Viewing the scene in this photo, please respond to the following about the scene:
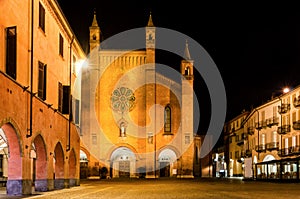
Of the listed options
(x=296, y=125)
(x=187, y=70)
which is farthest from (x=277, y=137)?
(x=187, y=70)

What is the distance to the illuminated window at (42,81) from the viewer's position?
2527cm

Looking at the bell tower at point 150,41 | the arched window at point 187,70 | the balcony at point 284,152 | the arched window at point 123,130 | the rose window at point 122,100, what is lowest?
the balcony at point 284,152

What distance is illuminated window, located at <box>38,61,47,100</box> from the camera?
25272mm

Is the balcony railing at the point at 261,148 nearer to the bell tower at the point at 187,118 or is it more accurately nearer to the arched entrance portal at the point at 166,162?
the bell tower at the point at 187,118

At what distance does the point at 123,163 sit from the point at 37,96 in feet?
133

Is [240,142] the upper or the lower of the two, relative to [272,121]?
lower

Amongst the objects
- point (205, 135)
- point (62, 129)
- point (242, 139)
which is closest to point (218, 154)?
point (205, 135)

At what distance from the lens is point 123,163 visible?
210 ft

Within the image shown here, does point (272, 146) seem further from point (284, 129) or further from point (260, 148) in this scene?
point (284, 129)

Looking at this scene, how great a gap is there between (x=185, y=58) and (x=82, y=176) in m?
20.1

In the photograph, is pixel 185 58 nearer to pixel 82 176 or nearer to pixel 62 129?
pixel 82 176

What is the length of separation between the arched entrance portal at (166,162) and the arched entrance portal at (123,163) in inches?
141

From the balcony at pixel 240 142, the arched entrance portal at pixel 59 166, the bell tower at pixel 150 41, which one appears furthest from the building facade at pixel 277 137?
the arched entrance portal at pixel 59 166

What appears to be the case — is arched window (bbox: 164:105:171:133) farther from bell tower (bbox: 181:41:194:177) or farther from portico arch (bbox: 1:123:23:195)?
portico arch (bbox: 1:123:23:195)
